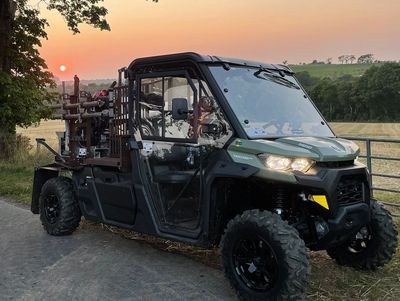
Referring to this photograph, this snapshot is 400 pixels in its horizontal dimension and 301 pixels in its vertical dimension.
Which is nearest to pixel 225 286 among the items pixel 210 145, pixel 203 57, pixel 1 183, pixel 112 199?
pixel 210 145

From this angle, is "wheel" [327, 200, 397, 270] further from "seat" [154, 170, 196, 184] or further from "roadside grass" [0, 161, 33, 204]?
"roadside grass" [0, 161, 33, 204]

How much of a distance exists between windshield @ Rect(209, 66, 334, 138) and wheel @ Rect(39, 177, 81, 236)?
312 centimetres

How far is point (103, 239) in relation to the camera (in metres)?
6.77

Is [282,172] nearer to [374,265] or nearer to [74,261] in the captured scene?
[374,265]

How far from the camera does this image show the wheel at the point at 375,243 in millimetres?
5043

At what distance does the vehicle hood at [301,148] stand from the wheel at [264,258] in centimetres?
55

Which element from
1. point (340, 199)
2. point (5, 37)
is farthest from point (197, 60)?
point (5, 37)

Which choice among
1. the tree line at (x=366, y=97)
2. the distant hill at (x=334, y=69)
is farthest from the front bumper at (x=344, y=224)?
the distant hill at (x=334, y=69)

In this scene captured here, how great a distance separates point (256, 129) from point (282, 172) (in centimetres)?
65

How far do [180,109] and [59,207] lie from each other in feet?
9.74

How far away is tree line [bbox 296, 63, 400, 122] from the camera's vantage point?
68.1 metres

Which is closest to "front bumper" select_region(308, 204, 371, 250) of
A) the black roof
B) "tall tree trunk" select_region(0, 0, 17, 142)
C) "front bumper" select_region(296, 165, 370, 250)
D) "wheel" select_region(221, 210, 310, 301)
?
"front bumper" select_region(296, 165, 370, 250)

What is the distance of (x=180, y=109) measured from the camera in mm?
4781

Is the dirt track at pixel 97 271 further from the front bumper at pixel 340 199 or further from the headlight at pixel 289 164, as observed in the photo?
the headlight at pixel 289 164
